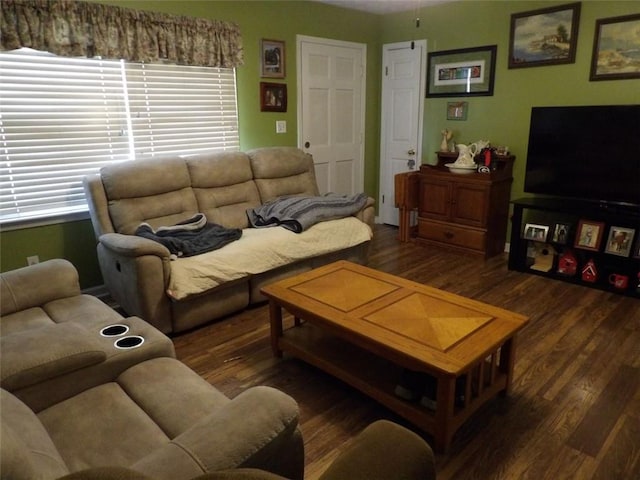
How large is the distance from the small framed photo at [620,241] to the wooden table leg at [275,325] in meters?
2.65

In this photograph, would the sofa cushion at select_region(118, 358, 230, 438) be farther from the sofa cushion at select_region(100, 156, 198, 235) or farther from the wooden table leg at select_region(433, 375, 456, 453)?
the sofa cushion at select_region(100, 156, 198, 235)

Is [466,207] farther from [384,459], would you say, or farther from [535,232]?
[384,459]

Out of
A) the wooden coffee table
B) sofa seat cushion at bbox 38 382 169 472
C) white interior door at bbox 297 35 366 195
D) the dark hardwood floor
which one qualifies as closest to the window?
white interior door at bbox 297 35 366 195

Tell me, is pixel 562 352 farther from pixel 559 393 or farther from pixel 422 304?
pixel 422 304

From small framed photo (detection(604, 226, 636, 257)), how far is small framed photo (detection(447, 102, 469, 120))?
6.03 ft

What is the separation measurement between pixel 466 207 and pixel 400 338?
2694 mm

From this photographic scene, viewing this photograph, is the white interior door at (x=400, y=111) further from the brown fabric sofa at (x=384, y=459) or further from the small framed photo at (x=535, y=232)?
the brown fabric sofa at (x=384, y=459)

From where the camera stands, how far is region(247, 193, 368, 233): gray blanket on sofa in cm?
354

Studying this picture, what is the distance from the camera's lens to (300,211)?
11.8 feet

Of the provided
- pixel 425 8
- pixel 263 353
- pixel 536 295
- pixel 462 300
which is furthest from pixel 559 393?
pixel 425 8

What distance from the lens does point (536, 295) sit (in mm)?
3473

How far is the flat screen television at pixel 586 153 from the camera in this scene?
350cm

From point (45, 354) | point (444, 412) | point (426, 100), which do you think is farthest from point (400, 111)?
point (45, 354)

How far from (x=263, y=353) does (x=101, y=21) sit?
253 centimetres
